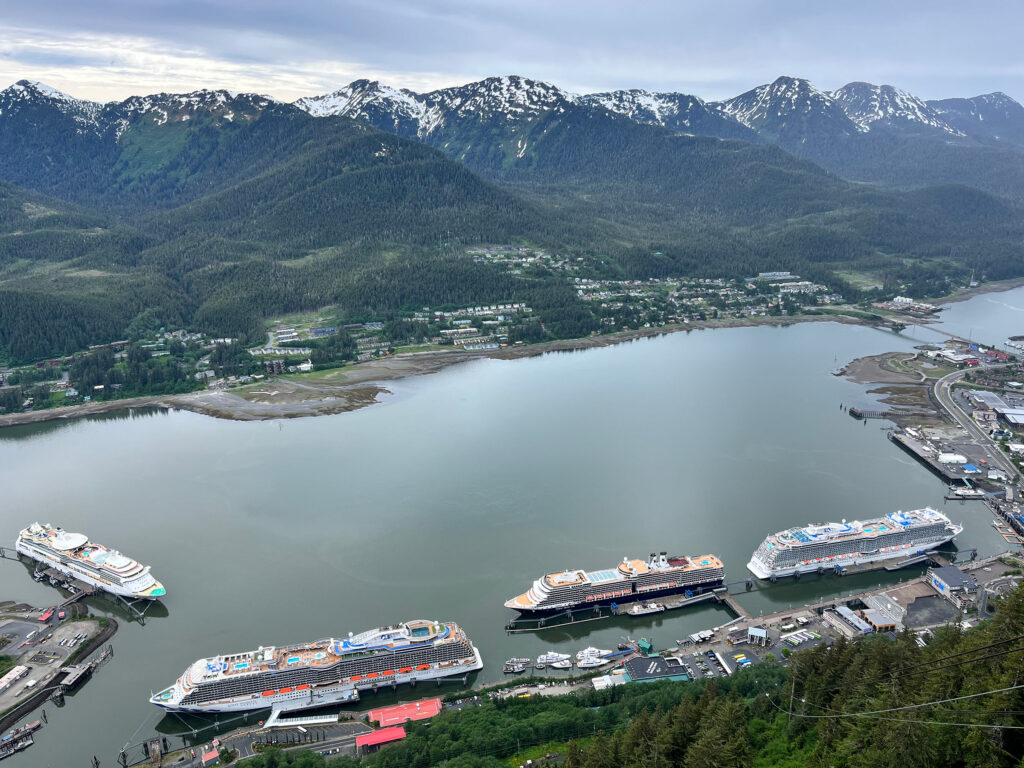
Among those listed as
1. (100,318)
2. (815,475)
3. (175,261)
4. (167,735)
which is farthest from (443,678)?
(175,261)

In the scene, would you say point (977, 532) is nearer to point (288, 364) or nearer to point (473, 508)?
point (473, 508)

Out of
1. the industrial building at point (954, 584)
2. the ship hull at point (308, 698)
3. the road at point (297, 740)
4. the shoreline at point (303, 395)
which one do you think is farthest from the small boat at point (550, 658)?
the shoreline at point (303, 395)

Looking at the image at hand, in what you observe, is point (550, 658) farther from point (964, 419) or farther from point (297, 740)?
point (964, 419)

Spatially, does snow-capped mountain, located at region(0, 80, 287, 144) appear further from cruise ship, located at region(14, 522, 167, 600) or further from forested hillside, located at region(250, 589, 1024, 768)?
forested hillside, located at region(250, 589, 1024, 768)

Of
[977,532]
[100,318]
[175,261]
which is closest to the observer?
[977,532]

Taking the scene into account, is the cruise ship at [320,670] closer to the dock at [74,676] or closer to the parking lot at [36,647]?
the dock at [74,676]

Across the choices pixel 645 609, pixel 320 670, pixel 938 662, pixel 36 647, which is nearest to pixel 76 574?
pixel 36 647
